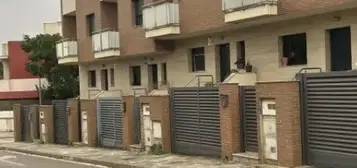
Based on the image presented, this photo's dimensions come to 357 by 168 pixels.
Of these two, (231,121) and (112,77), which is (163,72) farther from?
(231,121)

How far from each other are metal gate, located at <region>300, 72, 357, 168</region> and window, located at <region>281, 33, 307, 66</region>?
5312mm

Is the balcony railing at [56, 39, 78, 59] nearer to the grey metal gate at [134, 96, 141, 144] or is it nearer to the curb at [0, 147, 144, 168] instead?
the curb at [0, 147, 144, 168]

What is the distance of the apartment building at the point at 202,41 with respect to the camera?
1762cm

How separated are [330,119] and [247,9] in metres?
6.22

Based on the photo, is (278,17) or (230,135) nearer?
(230,135)

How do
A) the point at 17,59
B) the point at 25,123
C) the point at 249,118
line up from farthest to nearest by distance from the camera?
the point at 17,59, the point at 25,123, the point at 249,118

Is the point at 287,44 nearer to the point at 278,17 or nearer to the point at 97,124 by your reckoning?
the point at 278,17

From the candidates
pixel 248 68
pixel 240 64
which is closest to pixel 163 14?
pixel 240 64

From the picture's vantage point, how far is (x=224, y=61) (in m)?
22.9

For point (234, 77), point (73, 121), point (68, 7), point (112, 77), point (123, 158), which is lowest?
point (123, 158)

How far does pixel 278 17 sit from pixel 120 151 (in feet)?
26.3

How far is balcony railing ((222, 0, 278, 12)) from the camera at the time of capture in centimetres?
1766

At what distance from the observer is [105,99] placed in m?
24.3

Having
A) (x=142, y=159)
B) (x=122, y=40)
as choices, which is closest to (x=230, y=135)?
(x=142, y=159)
